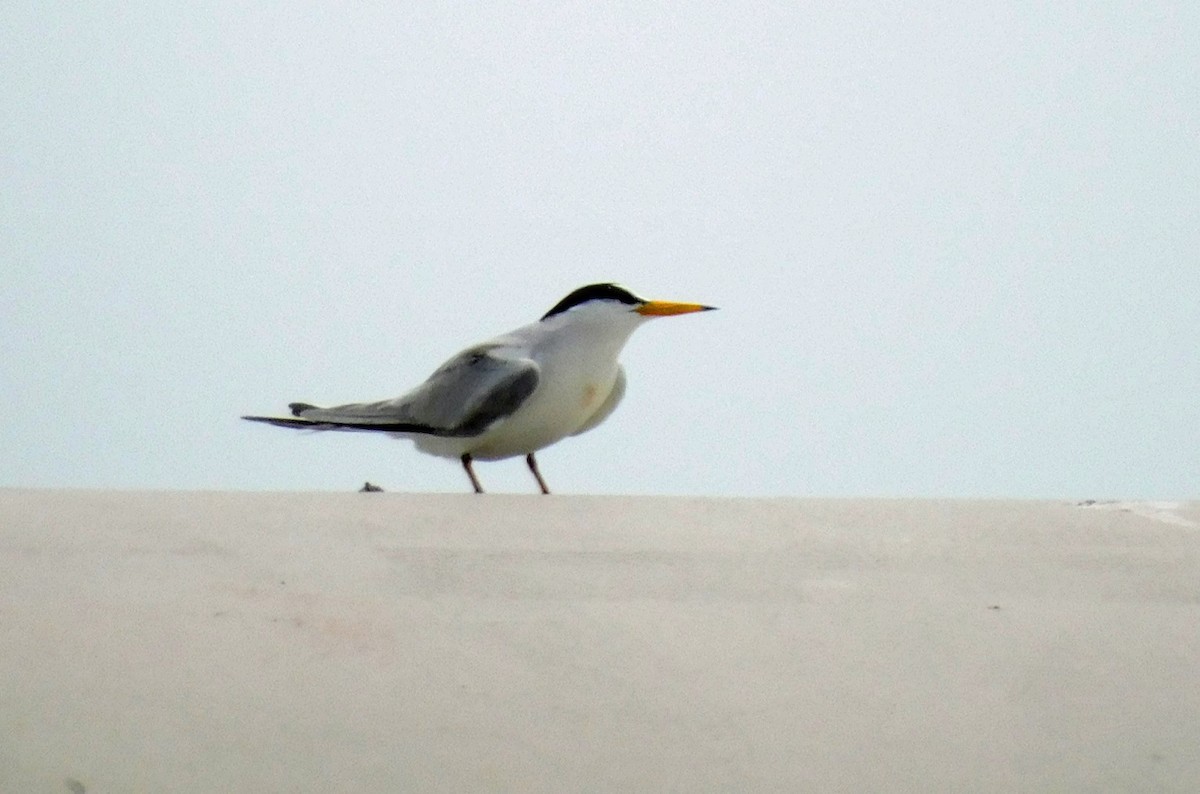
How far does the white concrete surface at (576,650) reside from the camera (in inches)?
84.5

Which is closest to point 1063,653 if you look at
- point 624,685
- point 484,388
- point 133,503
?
point 624,685

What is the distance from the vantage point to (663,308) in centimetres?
507

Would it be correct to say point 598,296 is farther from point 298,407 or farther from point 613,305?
point 298,407

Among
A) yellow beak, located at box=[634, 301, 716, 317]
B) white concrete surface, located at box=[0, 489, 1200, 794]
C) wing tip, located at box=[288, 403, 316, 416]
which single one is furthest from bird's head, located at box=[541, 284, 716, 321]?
white concrete surface, located at box=[0, 489, 1200, 794]

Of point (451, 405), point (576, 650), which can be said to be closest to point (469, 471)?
point (451, 405)

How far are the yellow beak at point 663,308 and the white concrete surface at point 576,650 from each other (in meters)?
1.73

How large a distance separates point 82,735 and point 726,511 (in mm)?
1669

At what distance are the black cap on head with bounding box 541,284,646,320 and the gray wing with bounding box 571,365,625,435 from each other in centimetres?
23

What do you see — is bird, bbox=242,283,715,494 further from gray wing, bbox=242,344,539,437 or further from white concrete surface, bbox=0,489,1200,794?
white concrete surface, bbox=0,489,1200,794

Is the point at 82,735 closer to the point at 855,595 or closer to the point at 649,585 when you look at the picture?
the point at 649,585

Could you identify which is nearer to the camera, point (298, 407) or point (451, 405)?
point (451, 405)

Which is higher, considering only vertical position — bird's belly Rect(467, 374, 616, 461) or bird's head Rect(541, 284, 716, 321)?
bird's head Rect(541, 284, 716, 321)

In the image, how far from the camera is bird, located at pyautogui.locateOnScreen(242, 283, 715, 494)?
4773mm

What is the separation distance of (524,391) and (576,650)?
2305 millimetres
